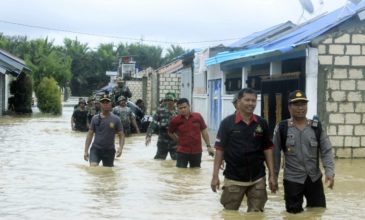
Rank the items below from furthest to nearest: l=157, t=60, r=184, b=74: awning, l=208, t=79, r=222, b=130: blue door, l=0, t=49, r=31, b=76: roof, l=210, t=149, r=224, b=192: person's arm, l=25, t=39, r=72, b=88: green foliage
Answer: l=25, t=39, r=72, b=88: green foliage < l=157, t=60, r=184, b=74: awning < l=0, t=49, r=31, b=76: roof < l=208, t=79, r=222, b=130: blue door < l=210, t=149, r=224, b=192: person's arm

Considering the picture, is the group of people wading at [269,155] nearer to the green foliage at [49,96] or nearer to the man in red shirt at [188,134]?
the man in red shirt at [188,134]

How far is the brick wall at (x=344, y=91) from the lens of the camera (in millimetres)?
15586

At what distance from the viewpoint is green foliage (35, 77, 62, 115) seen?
4138 cm

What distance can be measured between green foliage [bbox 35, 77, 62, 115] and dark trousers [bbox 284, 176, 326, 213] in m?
34.6

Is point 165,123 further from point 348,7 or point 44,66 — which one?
point 44,66

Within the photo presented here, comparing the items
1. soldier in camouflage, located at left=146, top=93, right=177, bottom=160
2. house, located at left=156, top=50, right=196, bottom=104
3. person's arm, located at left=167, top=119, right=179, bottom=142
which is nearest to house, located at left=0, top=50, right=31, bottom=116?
house, located at left=156, top=50, right=196, bottom=104

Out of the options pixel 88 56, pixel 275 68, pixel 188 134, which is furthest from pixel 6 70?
pixel 88 56

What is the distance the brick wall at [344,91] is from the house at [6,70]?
21.8m

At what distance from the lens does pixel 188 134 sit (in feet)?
40.7

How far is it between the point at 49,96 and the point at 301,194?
35.3m

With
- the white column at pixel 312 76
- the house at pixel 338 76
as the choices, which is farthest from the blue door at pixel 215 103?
the white column at pixel 312 76

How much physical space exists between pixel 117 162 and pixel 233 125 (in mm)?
7800

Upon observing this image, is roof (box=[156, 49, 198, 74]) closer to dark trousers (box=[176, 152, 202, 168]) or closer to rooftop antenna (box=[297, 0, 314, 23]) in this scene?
rooftop antenna (box=[297, 0, 314, 23])

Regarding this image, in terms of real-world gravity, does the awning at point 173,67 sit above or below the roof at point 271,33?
below
